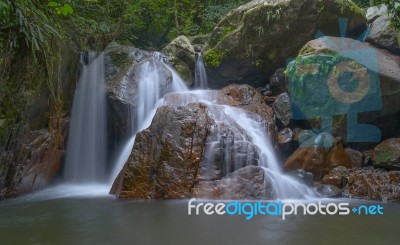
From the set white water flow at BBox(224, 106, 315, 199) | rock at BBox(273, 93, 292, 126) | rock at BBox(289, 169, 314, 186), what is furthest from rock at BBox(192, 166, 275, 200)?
rock at BBox(273, 93, 292, 126)

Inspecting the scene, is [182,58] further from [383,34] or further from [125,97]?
[383,34]

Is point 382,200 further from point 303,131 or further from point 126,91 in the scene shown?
point 126,91

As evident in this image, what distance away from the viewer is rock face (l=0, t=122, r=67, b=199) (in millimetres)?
6938

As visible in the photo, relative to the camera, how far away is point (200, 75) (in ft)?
34.8

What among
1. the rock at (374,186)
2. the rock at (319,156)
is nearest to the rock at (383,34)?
the rock at (319,156)

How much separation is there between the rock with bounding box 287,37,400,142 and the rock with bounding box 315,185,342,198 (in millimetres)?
1802

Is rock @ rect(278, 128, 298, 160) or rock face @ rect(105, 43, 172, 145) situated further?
rock face @ rect(105, 43, 172, 145)

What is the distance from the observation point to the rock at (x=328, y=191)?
6.54 metres

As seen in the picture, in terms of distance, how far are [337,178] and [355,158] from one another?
1158 millimetres

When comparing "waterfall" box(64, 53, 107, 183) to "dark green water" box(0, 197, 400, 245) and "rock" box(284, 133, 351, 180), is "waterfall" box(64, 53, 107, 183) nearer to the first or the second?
"dark green water" box(0, 197, 400, 245)

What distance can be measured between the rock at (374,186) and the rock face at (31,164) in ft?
18.6

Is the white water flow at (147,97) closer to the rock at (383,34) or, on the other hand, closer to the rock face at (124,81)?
the rock face at (124,81)

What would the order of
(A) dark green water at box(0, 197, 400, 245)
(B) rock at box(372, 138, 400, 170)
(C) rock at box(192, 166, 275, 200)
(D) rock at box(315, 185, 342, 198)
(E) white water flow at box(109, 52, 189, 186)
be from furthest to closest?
(E) white water flow at box(109, 52, 189, 186), (B) rock at box(372, 138, 400, 170), (D) rock at box(315, 185, 342, 198), (C) rock at box(192, 166, 275, 200), (A) dark green water at box(0, 197, 400, 245)

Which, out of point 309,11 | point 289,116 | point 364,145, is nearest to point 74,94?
point 289,116
